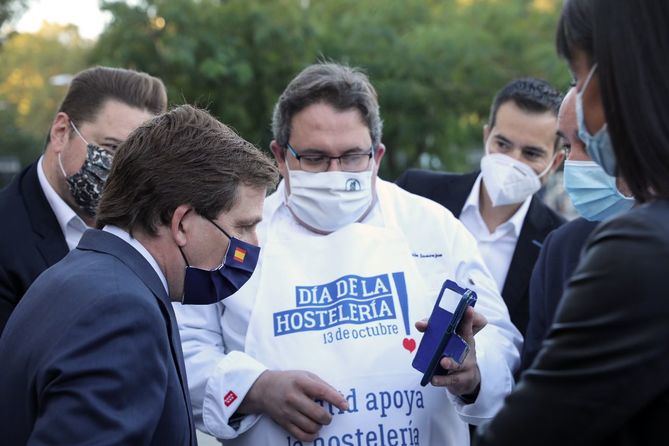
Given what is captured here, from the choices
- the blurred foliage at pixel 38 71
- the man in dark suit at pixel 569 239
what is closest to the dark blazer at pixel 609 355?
the man in dark suit at pixel 569 239

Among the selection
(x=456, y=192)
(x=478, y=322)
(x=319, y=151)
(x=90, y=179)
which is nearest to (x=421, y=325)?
(x=478, y=322)

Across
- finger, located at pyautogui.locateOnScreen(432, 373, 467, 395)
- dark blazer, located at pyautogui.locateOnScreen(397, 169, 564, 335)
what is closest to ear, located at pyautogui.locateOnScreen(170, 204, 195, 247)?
finger, located at pyautogui.locateOnScreen(432, 373, 467, 395)

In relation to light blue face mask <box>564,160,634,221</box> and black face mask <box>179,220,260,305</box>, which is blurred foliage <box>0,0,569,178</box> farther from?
black face mask <box>179,220,260,305</box>

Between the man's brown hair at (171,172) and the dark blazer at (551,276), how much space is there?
4.97ft

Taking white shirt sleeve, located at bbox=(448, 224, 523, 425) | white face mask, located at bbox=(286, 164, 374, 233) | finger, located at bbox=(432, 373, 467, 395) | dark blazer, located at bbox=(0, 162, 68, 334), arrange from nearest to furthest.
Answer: finger, located at bbox=(432, 373, 467, 395)
white shirt sleeve, located at bbox=(448, 224, 523, 425)
dark blazer, located at bbox=(0, 162, 68, 334)
white face mask, located at bbox=(286, 164, 374, 233)

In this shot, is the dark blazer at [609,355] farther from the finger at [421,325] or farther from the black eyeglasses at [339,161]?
the black eyeglasses at [339,161]

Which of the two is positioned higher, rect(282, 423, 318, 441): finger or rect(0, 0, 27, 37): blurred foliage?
rect(0, 0, 27, 37): blurred foliage

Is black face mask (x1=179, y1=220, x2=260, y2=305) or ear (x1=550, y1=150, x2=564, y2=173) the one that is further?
ear (x1=550, y1=150, x2=564, y2=173)

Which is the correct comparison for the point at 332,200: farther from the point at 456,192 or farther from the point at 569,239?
the point at 456,192

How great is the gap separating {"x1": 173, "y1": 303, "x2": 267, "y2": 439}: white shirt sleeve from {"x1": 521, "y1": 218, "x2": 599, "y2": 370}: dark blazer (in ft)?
3.74

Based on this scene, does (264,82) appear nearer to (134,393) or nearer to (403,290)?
(403,290)

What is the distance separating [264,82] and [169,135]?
14.2 m

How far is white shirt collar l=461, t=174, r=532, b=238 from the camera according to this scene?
177 inches

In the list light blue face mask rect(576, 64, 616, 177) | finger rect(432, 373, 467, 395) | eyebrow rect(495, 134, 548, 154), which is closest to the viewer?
light blue face mask rect(576, 64, 616, 177)
